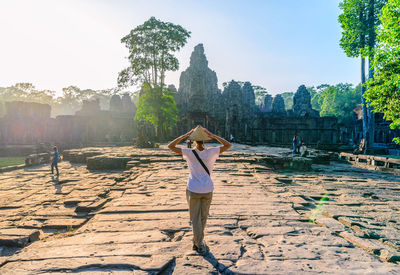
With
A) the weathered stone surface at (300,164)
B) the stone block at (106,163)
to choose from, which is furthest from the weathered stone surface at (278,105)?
the stone block at (106,163)

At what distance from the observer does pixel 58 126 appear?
120 ft

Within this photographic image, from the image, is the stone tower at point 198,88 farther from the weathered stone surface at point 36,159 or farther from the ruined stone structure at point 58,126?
the weathered stone surface at point 36,159

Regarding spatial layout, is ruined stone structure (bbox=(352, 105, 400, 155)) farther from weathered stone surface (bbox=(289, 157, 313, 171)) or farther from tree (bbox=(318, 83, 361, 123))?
weathered stone surface (bbox=(289, 157, 313, 171))

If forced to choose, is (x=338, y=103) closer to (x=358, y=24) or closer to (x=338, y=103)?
(x=338, y=103)

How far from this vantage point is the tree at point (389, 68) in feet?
34.7

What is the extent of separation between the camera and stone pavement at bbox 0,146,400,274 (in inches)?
99.3

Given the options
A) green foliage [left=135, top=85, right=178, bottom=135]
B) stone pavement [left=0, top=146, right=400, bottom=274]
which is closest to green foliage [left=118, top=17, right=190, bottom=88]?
green foliage [left=135, top=85, right=178, bottom=135]

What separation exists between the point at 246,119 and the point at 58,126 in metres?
28.6

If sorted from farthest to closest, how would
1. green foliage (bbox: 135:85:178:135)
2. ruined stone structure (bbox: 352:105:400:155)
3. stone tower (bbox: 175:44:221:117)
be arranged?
stone tower (bbox: 175:44:221:117)
ruined stone structure (bbox: 352:105:400:155)
green foliage (bbox: 135:85:178:135)

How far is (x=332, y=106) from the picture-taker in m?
49.3

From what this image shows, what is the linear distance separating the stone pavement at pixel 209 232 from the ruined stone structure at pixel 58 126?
27.8 m

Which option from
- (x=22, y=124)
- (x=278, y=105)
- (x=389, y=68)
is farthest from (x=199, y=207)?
(x=278, y=105)

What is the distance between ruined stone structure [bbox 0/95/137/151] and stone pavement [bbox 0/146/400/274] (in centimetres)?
2779

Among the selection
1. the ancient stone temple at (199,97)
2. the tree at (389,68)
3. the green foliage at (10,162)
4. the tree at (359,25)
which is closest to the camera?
the tree at (389,68)
